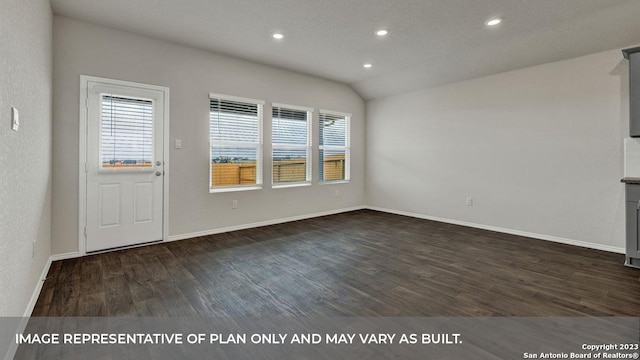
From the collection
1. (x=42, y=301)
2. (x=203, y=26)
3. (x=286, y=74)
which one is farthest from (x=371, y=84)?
(x=42, y=301)

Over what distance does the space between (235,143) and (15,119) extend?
300 cm

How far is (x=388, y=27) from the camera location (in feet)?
11.7

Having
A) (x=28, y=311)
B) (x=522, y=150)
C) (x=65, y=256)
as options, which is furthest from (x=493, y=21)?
(x=65, y=256)

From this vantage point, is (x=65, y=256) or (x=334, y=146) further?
(x=334, y=146)

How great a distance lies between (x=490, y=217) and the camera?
4.84 metres

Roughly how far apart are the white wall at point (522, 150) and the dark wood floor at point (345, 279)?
0.51m

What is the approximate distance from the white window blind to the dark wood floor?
3.73 feet

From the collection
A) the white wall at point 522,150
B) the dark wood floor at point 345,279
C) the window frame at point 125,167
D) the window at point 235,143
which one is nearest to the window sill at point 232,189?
the window at point 235,143

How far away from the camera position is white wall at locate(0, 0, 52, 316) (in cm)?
157

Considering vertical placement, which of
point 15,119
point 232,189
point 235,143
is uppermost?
point 235,143

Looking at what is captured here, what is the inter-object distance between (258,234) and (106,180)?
2.05 metres

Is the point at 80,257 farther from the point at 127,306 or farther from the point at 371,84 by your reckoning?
the point at 371,84

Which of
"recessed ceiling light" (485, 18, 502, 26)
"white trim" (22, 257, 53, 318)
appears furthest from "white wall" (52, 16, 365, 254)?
"recessed ceiling light" (485, 18, 502, 26)

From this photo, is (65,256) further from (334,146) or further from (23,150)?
(334,146)
